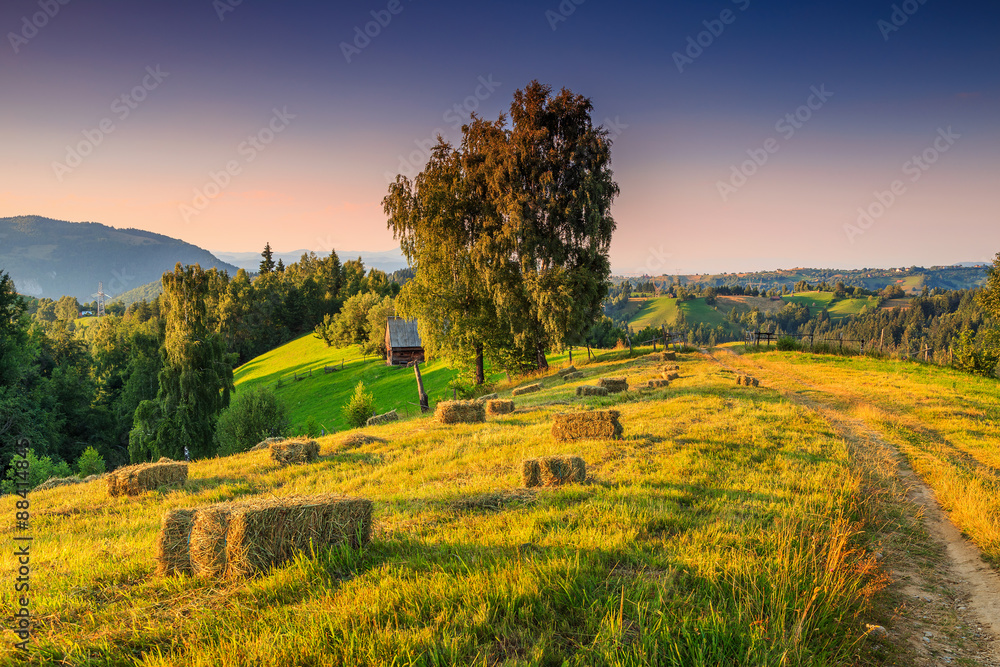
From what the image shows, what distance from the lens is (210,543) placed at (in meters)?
5.46

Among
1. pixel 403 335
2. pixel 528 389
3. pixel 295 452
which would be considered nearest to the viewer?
pixel 295 452

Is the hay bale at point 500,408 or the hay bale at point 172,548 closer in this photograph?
the hay bale at point 172,548

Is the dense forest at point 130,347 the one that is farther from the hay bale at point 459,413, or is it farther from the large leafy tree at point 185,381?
the hay bale at point 459,413

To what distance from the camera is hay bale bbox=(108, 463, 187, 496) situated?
433 inches

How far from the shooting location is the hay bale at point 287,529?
5344 mm

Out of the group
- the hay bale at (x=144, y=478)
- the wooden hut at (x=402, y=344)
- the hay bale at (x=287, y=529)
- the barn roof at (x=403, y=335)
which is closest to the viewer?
the hay bale at (x=287, y=529)

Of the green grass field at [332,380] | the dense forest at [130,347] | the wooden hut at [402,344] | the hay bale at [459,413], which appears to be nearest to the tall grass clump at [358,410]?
the green grass field at [332,380]

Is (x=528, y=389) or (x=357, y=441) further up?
(x=357, y=441)

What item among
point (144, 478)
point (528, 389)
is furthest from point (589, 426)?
point (528, 389)

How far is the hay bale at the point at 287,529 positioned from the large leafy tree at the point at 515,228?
24.7 metres

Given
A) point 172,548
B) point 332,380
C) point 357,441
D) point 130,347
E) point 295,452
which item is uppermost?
point 130,347

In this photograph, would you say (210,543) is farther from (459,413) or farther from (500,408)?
(500,408)

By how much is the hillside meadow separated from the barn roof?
185 ft

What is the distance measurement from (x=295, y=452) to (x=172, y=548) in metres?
8.14
